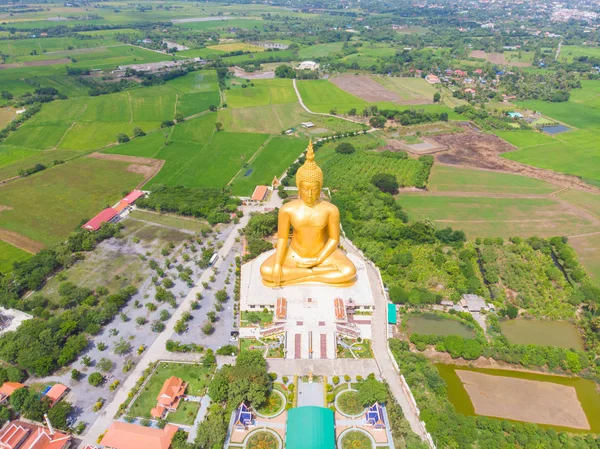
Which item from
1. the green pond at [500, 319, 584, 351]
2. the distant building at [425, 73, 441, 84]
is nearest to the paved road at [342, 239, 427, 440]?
the green pond at [500, 319, 584, 351]

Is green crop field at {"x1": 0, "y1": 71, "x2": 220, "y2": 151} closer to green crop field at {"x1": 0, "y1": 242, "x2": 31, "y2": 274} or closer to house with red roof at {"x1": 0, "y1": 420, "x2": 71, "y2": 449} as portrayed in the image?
green crop field at {"x1": 0, "y1": 242, "x2": 31, "y2": 274}

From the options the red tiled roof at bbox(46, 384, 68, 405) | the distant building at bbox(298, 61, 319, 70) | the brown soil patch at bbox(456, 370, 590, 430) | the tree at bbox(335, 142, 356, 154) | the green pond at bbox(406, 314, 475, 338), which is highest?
the distant building at bbox(298, 61, 319, 70)

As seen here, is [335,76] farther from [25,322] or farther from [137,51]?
[25,322]

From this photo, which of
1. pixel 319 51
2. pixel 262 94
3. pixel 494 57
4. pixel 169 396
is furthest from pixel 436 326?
pixel 494 57

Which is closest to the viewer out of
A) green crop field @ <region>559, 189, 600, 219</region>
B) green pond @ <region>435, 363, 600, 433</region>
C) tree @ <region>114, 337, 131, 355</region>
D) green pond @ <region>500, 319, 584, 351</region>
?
green pond @ <region>435, 363, 600, 433</region>

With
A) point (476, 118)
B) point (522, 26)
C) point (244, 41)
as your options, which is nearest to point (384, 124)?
point (476, 118)

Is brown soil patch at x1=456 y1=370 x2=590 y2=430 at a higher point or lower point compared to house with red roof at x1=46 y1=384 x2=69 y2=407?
lower

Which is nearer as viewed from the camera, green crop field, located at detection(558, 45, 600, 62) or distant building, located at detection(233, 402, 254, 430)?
distant building, located at detection(233, 402, 254, 430)

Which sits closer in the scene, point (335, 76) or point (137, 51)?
point (335, 76)
